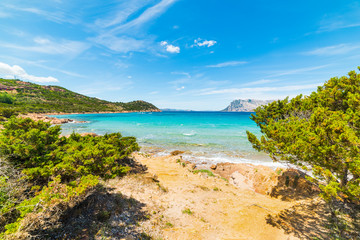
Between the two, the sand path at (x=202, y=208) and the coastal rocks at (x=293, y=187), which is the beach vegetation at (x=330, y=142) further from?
the sand path at (x=202, y=208)

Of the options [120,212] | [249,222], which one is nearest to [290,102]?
[249,222]

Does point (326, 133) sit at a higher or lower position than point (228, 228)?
higher

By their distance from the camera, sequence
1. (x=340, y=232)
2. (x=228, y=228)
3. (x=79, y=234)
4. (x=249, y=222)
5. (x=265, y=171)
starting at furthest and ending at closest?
1. (x=265, y=171)
2. (x=249, y=222)
3. (x=228, y=228)
4. (x=340, y=232)
5. (x=79, y=234)

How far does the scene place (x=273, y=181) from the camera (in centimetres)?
1255

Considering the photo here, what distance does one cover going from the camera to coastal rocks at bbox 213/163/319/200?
37.1 ft

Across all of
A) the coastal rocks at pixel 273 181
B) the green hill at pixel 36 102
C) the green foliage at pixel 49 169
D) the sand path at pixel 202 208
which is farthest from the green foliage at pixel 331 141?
the green hill at pixel 36 102

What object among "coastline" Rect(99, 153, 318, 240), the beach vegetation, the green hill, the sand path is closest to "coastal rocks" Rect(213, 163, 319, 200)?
"coastline" Rect(99, 153, 318, 240)

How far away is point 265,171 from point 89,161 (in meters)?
15.2

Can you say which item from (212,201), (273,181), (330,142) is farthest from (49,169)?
(273,181)

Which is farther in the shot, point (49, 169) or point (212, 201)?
point (212, 201)

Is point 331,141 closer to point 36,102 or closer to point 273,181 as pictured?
point 273,181

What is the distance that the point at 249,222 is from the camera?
26.4ft

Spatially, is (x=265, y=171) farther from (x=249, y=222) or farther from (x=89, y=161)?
(x=89, y=161)

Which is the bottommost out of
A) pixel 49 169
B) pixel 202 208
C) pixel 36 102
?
pixel 202 208
